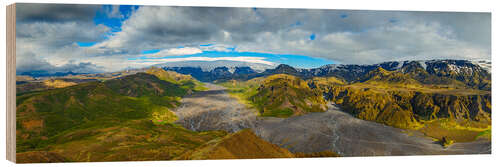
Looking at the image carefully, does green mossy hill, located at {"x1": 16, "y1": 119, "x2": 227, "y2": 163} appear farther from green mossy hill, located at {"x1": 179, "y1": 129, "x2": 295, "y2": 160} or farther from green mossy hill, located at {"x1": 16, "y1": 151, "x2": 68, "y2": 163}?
green mossy hill, located at {"x1": 179, "y1": 129, "x2": 295, "y2": 160}

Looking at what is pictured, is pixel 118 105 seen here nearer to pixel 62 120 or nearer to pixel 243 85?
pixel 62 120

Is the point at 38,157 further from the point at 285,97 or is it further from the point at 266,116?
the point at 285,97

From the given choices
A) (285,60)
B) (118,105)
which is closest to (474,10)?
(285,60)

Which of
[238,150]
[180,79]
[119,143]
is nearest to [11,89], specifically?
[119,143]

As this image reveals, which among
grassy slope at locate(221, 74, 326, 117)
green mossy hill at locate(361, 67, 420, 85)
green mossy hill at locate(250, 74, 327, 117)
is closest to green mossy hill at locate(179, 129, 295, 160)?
grassy slope at locate(221, 74, 326, 117)

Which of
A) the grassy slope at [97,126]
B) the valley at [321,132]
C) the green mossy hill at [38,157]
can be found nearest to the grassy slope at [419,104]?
the valley at [321,132]
